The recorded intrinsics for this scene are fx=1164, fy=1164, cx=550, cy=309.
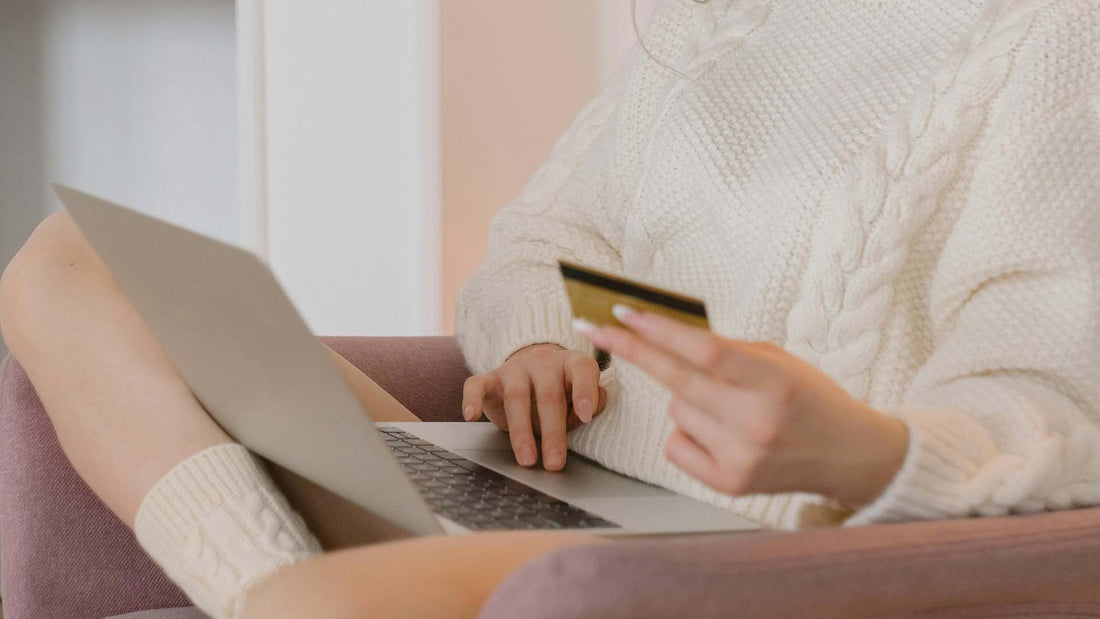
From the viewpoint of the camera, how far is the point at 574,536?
2.08 feet

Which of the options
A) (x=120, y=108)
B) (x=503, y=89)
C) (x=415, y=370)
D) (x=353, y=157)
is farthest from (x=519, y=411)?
(x=120, y=108)

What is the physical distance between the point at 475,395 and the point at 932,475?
0.47m

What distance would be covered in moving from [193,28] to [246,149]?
0.49m

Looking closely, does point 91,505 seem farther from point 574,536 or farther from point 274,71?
point 274,71

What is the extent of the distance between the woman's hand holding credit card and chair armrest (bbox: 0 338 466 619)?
0.57 meters

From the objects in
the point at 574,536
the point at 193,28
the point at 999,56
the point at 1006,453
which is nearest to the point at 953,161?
the point at 999,56

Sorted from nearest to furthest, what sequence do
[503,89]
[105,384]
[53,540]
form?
[105,384] → [53,540] → [503,89]

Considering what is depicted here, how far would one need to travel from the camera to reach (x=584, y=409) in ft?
3.08

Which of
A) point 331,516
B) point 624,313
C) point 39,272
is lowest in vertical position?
point 331,516

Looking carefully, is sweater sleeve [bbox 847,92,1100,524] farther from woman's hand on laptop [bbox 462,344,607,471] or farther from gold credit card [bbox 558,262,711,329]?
woman's hand on laptop [bbox 462,344,607,471]

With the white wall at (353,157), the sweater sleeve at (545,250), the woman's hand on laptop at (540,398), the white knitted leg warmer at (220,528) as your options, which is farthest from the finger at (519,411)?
the white wall at (353,157)

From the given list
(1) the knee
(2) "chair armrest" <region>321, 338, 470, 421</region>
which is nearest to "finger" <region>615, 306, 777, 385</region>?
(1) the knee

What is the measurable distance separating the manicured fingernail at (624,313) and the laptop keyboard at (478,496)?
0.22 m

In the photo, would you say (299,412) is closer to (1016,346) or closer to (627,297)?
(627,297)
